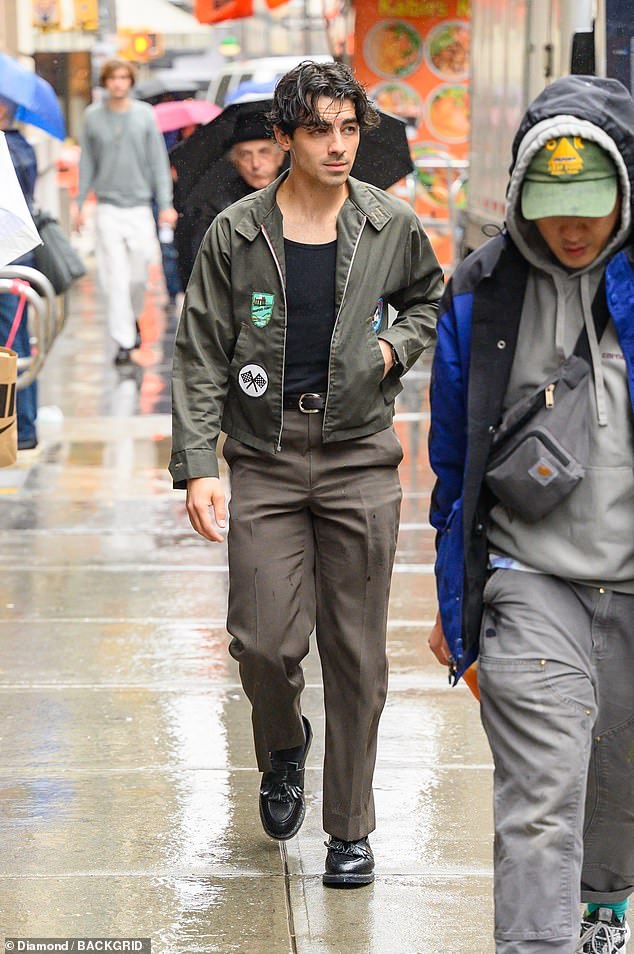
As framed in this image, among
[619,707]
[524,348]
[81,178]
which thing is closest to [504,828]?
[619,707]

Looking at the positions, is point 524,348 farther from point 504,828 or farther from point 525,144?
point 504,828

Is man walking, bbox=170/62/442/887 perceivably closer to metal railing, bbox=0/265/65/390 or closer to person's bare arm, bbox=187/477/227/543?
person's bare arm, bbox=187/477/227/543

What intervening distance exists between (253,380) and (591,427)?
1.14 metres

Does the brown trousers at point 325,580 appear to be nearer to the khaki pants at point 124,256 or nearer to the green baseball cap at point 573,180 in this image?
the green baseball cap at point 573,180

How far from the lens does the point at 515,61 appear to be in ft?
39.2

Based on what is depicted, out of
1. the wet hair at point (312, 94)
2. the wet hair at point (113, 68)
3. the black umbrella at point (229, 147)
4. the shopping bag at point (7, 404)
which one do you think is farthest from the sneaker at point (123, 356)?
the wet hair at point (312, 94)

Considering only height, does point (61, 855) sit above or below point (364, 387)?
below

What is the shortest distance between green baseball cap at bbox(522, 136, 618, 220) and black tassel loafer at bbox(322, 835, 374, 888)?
185 cm

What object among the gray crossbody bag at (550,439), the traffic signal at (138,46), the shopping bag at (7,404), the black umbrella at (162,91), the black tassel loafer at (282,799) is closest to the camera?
the gray crossbody bag at (550,439)

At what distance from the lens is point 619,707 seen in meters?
3.37

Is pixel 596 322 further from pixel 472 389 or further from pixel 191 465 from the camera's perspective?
pixel 191 465

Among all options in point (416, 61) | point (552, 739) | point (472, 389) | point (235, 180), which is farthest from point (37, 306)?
point (416, 61)

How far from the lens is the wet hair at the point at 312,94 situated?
4.07 metres

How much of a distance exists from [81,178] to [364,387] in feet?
32.8
